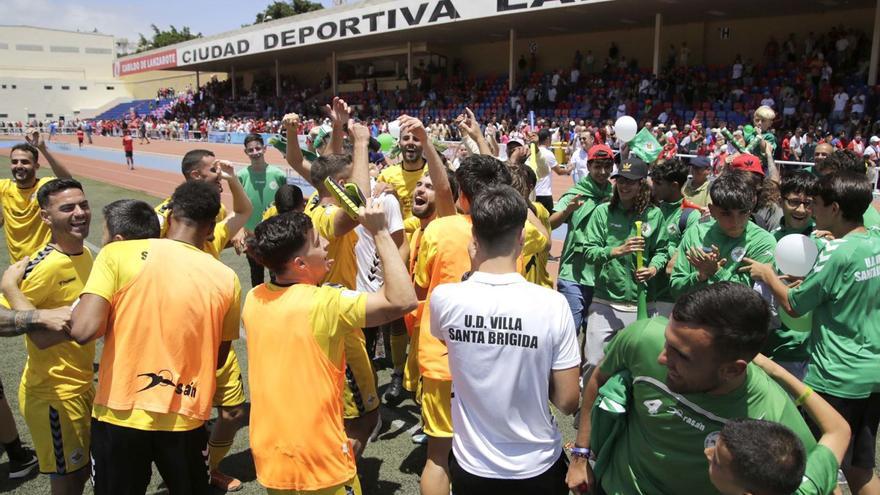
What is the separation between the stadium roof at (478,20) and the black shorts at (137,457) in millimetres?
24034

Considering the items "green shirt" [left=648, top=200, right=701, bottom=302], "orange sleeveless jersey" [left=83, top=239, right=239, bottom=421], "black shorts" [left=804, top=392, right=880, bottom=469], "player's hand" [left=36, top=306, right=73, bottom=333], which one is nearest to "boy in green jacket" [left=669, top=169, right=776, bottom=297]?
"green shirt" [left=648, top=200, right=701, bottom=302]

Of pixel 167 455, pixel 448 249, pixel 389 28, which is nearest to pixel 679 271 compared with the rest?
pixel 448 249

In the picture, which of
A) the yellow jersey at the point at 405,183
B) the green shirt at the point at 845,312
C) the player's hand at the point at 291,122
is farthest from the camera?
the yellow jersey at the point at 405,183

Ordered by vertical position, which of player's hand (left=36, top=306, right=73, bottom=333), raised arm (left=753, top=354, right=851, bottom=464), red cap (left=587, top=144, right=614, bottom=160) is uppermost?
red cap (left=587, top=144, right=614, bottom=160)

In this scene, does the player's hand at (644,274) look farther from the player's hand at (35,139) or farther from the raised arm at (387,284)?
the player's hand at (35,139)

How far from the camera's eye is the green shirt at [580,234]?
4.79 metres

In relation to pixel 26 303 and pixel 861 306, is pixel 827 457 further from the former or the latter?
pixel 26 303

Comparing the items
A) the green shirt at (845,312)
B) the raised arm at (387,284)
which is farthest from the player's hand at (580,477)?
the green shirt at (845,312)

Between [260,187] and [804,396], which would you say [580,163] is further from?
[804,396]

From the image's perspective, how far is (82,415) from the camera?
3.30 meters

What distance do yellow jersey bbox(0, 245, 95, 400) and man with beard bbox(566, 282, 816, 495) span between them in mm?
2710

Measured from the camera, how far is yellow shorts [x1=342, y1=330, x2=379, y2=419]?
3551mm

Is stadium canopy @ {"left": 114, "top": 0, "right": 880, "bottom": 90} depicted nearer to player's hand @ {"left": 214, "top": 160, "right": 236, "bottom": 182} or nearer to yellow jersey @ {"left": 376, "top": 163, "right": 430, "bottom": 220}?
yellow jersey @ {"left": 376, "top": 163, "right": 430, "bottom": 220}

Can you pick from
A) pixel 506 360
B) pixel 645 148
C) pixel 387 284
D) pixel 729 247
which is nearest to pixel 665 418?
pixel 506 360
